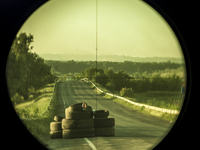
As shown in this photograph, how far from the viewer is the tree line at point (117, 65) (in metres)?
6.29

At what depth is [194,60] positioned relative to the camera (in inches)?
249

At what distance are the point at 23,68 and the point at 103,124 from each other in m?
1.57

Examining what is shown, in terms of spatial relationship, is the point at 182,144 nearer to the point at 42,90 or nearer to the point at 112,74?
the point at 112,74

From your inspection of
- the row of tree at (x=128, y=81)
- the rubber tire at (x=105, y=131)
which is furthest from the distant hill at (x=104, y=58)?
the rubber tire at (x=105, y=131)

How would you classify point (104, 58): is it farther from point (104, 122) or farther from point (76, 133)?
point (76, 133)

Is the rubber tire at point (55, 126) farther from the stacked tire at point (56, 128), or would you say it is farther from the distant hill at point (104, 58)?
the distant hill at point (104, 58)

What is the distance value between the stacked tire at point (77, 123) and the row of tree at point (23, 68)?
709 millimetres

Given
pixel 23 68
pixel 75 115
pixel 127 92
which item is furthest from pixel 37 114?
pixel 127 92

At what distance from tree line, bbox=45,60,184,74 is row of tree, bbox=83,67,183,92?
2.9 inches

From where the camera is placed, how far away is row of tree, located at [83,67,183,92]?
6289mm

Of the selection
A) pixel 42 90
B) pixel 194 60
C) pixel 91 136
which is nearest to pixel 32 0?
pixel 42 90

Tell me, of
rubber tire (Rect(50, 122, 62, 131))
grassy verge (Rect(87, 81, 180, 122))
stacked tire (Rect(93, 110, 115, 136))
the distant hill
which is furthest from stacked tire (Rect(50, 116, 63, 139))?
the distant hill

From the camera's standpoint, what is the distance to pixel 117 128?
20.7 ft

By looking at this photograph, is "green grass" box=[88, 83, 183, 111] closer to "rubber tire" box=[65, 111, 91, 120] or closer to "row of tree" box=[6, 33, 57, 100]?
"rubber tire" box=[65, 111, 91, 120]
